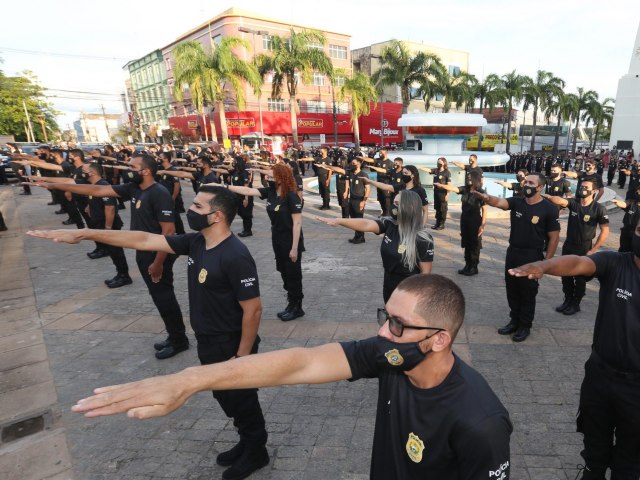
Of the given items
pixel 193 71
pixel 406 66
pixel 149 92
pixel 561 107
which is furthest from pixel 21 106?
pixel 561 107

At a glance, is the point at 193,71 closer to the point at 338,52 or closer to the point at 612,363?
the point at 338,52

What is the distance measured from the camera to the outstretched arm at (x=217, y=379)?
1.18 meters

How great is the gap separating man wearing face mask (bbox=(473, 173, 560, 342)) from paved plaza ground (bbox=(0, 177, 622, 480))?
0.44 m

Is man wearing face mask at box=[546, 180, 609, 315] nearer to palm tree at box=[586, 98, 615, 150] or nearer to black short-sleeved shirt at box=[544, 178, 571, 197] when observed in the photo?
black short-sleeved shirt at box=[544, 178, 571, 197]

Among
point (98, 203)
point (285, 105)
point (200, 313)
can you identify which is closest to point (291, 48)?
point (285, 105)

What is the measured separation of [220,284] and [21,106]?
5663 cm

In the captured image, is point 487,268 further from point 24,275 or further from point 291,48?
point 291,48

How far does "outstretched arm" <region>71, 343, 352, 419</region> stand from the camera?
1179mm

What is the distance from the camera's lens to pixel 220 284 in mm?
2934

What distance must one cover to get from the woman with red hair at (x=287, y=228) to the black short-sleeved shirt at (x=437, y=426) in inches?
148

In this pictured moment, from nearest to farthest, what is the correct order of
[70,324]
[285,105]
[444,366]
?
[444,366]
[70,324]
[285,105]

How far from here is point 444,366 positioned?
1512 mm

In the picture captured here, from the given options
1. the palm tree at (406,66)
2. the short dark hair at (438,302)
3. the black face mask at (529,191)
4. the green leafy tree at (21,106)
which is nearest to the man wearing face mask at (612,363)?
the short dark hair at (438,302)

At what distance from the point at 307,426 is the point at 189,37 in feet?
206
